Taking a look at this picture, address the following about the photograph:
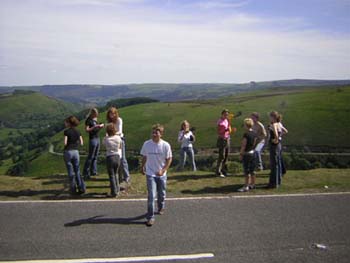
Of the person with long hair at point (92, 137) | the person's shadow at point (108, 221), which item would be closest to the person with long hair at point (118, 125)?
the person with long hair at point (92, 137)

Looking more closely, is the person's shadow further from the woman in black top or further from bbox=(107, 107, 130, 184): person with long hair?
bbox=(107, 107, 130, 184): person with long hair

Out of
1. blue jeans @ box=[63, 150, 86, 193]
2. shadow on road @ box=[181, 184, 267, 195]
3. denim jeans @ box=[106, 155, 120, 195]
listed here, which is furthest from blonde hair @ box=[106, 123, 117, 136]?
shadow on road @ box=[181, 184, 267, 195]

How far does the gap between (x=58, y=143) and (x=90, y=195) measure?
94.1m

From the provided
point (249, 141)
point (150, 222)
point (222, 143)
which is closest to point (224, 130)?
point (222, 143)

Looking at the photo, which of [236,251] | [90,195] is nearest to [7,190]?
[90,195]

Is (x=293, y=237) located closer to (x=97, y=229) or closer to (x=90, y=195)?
(x=97, y=229)

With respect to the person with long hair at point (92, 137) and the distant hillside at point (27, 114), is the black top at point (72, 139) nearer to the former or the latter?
the person with long hair at point (92, 137)

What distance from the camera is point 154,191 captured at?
26.3 feet

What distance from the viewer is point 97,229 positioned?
295 inches

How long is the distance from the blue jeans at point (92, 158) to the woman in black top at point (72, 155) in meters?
1.53

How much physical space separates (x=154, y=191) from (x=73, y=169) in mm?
2932

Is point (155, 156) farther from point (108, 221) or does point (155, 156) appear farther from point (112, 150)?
point (112, 150)

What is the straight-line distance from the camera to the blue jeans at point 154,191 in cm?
789

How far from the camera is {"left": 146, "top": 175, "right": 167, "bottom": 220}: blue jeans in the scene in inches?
311
